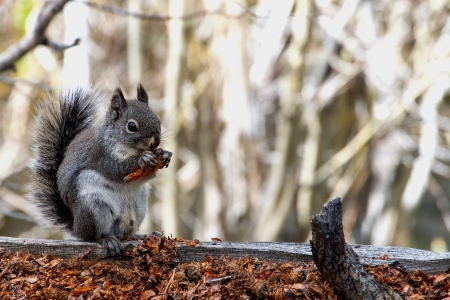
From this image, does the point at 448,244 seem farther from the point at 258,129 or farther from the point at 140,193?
the point at 140,193

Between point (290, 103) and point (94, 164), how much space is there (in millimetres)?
2503

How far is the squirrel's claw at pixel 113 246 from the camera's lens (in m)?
2.11

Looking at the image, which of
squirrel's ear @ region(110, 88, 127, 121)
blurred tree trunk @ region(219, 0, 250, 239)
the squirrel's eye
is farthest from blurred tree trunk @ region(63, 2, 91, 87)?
the squirrel's eye

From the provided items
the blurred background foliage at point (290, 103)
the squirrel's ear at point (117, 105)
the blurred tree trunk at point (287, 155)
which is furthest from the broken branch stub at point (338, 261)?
the blurred tree trunk at point (287, 155)

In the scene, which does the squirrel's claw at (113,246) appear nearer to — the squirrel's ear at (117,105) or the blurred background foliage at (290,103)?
the squirrel's ear at (117,105)

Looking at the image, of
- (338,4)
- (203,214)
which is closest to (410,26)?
(338,4)

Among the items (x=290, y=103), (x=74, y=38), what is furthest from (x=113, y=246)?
(x=290, y=103)

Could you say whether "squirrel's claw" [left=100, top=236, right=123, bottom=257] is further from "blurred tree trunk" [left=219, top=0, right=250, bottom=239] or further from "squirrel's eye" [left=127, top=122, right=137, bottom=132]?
"blurred tree trunk" [left=219, top=0, right=250, bottom=239]

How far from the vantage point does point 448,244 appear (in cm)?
679

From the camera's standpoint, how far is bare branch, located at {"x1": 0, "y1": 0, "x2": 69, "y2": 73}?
8.89 feet

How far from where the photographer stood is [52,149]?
2535 millimetres

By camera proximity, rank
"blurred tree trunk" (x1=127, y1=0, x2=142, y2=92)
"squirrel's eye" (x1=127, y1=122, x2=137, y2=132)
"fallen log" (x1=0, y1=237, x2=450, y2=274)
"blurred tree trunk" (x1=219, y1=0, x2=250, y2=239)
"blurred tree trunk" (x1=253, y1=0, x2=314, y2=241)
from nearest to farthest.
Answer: "fallen log" (x1=0, y1=237, x2=450, y2=274) → "squirrel's eye" (x1=127, y1=122, x2=137, y2=132) → "blurred tree trunk" (x1=219, y1=0, x2=250, y2=239) → "blurred tree trunk" (x1=253, y1=0, x2=314, y2=241) → "blurred tree trunk" (x1=127, y1=0, x2=142, y2=92)

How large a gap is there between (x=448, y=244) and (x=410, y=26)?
2.83 meters

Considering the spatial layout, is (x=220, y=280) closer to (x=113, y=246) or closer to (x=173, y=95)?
(x=113, y=246)
